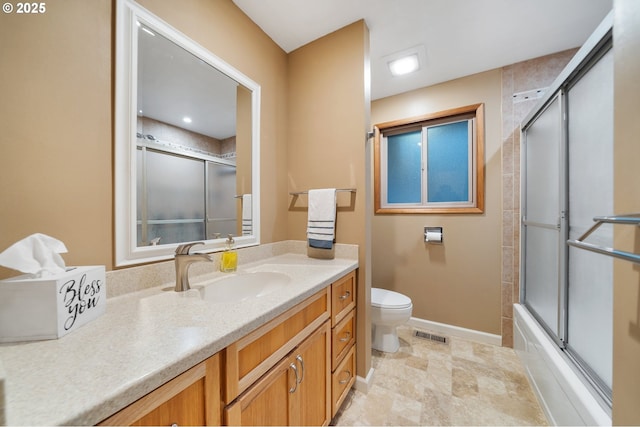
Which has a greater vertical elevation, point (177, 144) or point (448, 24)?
point (448, 24)

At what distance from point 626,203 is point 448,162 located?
61.4 inches

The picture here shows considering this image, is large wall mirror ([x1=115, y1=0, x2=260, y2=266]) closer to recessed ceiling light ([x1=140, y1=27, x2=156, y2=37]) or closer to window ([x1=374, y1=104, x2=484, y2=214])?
recessed ceiling light ([x1=140, y1=27, x2=156, y2=37])

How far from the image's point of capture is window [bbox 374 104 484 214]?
195 cm

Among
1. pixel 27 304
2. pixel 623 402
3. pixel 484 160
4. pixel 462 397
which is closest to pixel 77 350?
pixel 27 304

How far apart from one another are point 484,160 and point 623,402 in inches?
65.4

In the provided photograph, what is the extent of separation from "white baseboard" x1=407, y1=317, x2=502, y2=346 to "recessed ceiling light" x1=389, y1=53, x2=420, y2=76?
7.41ft

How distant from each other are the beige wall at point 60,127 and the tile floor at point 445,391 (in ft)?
4.84

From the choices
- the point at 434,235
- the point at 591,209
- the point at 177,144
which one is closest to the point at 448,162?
the point at 434,235

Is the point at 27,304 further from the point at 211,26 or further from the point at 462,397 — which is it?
the point at 462,397

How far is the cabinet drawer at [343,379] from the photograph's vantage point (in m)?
1.10

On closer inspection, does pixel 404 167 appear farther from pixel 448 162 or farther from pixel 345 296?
pixel 345 296

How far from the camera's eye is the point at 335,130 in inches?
58.4

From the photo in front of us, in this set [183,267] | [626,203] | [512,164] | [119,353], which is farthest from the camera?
[512,164]

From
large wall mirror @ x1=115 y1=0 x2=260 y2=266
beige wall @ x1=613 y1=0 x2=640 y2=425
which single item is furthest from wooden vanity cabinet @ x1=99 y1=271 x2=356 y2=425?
beige wall @ x1=613 y1=0 x2=640 y2=425
